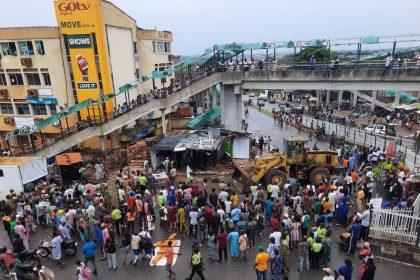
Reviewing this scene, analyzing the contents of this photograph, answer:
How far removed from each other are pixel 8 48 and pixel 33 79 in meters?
3.42

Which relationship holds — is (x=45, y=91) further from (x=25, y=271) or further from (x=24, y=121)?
(x=25, y=271)

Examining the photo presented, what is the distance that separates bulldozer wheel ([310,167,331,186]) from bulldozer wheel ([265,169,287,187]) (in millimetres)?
1674

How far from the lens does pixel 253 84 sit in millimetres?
28375

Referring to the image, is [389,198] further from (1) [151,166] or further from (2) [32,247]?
(2) [32,247]

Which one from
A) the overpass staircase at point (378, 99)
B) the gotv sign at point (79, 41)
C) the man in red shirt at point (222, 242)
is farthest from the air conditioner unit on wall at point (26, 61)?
the overpass staircase at point (378, 99)

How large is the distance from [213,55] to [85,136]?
1394 cm

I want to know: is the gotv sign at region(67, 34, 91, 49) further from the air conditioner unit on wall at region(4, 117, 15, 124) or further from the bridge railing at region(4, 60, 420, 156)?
the air conditioner unit on wall at region(4, 117, 15, 124)

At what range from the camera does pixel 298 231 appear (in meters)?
12.1

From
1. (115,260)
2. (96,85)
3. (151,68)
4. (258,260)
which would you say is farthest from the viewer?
(151,68)

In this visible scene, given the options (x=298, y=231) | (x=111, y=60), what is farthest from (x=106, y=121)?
(x=298, y=231)

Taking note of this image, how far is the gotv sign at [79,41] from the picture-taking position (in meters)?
26.0

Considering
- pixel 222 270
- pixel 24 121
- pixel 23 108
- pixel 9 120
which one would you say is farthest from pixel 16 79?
pixel 222 270

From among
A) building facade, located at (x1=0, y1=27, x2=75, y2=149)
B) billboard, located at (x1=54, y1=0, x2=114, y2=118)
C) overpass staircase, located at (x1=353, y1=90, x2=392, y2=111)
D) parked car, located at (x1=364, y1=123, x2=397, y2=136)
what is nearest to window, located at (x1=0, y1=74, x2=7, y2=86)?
building facade, located at (x1=0, y1=27, x2=75, y2=149)

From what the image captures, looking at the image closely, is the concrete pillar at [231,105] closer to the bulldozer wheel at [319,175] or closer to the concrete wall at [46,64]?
the bulldozer wheel at [319,175]
